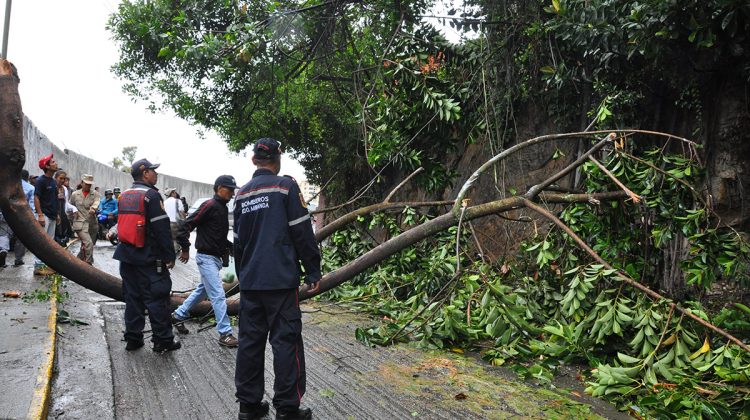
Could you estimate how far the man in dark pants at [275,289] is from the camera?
405 centimetres

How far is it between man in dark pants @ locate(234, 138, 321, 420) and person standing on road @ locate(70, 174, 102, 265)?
765 cm

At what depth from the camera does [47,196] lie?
9742 millimetres

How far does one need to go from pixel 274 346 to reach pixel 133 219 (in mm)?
2452

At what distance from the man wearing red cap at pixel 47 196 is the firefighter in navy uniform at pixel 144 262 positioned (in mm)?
4397

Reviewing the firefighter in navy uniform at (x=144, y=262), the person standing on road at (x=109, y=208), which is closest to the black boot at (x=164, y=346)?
the firefighter in navy uniform at (x=144, y=262)

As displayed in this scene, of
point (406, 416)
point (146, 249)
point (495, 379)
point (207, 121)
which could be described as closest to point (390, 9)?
point (146, 249)

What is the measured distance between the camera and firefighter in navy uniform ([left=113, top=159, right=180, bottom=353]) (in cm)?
570

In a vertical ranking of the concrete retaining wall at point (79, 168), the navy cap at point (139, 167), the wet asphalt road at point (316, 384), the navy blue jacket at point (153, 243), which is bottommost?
the wet asphalt road at point (316, 384)

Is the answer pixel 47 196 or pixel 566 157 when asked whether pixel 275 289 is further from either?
pixel 47 196

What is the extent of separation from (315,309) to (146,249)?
317 cm

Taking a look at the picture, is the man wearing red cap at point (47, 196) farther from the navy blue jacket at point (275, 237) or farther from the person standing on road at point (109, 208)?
the navy blue jacket at point (275, 237)

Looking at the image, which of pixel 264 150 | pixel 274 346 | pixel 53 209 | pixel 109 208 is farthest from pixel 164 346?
pixel 109 208

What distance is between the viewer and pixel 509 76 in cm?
859

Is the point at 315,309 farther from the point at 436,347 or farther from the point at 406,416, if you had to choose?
the point at 406,416
